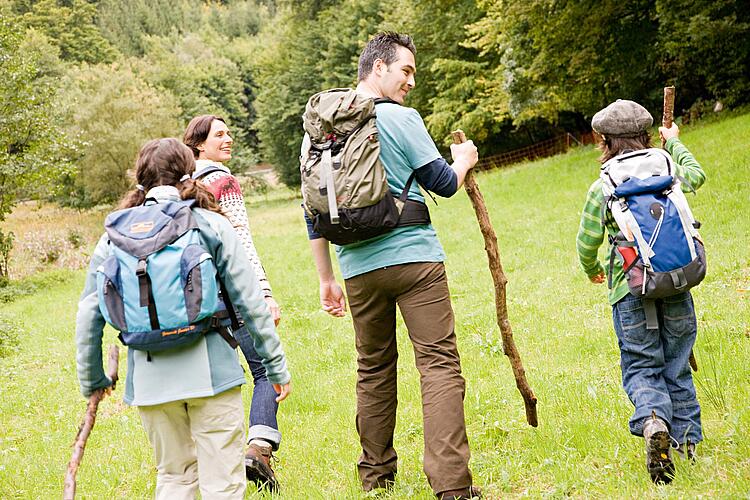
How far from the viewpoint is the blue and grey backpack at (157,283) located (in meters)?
Result: 3.13

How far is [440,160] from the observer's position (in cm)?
377

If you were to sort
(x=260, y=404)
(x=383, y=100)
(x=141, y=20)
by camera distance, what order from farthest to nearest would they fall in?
(x=141, y=20)
(x=260, y=404)
(x=383, y=100)

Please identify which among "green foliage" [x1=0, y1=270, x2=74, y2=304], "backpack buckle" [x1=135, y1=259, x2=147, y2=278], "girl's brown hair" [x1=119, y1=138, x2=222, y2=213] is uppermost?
"girl's brown hair" [x1=119, y1=138, x2=222, y2=213]

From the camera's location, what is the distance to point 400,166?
3.80 m

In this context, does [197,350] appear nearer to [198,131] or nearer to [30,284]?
[198,131]

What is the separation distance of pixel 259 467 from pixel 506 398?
78.3 inches

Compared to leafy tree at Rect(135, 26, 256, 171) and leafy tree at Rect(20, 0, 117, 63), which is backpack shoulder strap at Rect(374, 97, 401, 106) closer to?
leafy tree at Rect(135, 26, 256, 171)

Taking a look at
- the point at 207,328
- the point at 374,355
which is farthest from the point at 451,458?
the point at 207,328

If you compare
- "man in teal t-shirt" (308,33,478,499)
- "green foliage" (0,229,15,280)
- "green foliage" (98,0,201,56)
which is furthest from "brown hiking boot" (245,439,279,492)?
"green foliage" (98,0,201,56)

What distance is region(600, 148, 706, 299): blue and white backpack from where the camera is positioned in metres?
3.64

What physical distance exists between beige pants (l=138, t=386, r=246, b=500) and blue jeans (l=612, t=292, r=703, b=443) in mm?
2019

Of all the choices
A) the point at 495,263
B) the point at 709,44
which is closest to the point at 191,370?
the point at 495,263

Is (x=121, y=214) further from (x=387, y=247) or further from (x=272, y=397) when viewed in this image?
(x=272, y=397)

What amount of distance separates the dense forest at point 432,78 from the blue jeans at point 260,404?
55.4 ft
